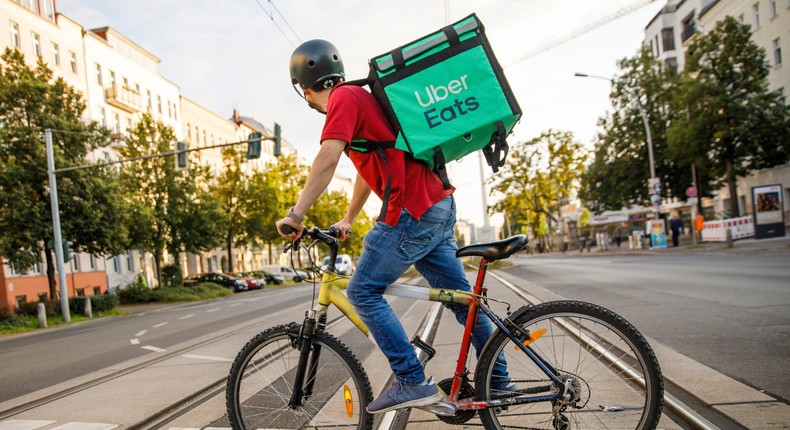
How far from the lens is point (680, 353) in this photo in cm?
493

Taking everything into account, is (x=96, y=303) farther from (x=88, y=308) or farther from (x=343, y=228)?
(x=343, y=228)

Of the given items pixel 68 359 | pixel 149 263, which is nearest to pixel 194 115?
pixel 149 263

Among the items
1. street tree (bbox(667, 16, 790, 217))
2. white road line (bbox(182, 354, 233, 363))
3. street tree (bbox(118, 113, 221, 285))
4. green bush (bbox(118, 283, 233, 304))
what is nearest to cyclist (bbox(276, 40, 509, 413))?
white road line (bbox(182, 354, 233, 363))

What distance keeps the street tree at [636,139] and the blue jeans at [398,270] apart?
4073 centimetres

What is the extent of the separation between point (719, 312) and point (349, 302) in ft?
19.1

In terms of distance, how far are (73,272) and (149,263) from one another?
11.0m

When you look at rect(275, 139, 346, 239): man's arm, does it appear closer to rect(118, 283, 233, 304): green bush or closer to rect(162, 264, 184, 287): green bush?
rect(118, 283, 233, 304): green bush

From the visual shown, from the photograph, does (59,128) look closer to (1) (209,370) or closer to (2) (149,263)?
(1) (209,370)

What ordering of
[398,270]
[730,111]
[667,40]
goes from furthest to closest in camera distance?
[667,40]
[730,111]
[398,270]

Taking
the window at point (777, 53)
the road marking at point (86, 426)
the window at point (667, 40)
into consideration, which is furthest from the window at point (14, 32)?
the window at point (667, 40)

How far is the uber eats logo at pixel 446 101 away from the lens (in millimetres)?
2865

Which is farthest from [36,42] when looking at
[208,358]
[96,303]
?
[208,358]

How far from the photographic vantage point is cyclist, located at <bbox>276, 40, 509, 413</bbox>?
286 cm

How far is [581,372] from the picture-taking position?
2951 mm
